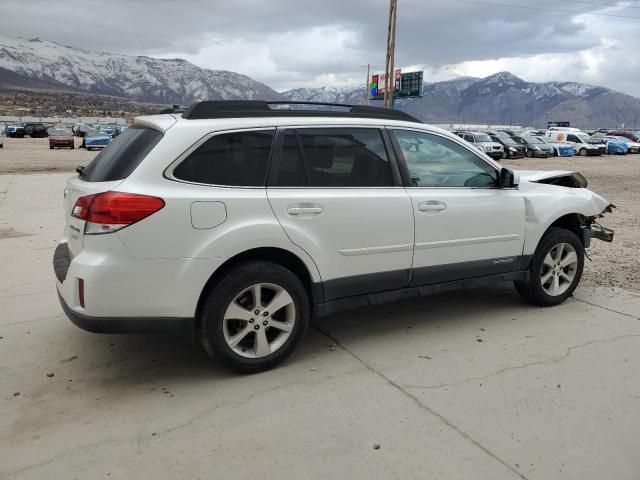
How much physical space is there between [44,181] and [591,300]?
15.4 m

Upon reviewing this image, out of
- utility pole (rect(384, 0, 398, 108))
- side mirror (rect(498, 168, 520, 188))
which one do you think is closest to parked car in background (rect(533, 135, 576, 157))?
utility pole (rect(384, 0, 398, 108))

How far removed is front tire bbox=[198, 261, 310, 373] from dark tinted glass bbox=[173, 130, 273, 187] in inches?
22.4

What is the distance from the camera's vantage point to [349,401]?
3.33 metres

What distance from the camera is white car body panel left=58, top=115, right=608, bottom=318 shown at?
10.6 feet

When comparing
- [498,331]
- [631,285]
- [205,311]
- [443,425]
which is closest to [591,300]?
[631,285]

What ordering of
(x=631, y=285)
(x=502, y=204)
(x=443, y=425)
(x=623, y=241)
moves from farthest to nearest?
(x=623, y=241) → (x=631, y=285) → (x=502, y=204) → (x=443, y=425)

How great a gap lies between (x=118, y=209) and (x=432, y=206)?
227cm

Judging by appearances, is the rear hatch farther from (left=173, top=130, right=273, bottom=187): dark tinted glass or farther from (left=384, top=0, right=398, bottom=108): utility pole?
(left=384, top=0, right=398, bottom=108): utility pole

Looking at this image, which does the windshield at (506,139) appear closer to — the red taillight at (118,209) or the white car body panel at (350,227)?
the white car body panel at (350,227)

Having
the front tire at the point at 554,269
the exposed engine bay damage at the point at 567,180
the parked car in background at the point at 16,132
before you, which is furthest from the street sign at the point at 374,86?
the front tire at the point at 554,269

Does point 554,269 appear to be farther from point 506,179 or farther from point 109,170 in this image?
point 109,170

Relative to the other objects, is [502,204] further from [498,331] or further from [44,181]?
[44,181]

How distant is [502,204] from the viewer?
15.1ft

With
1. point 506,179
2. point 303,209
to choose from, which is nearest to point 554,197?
point 506,179
